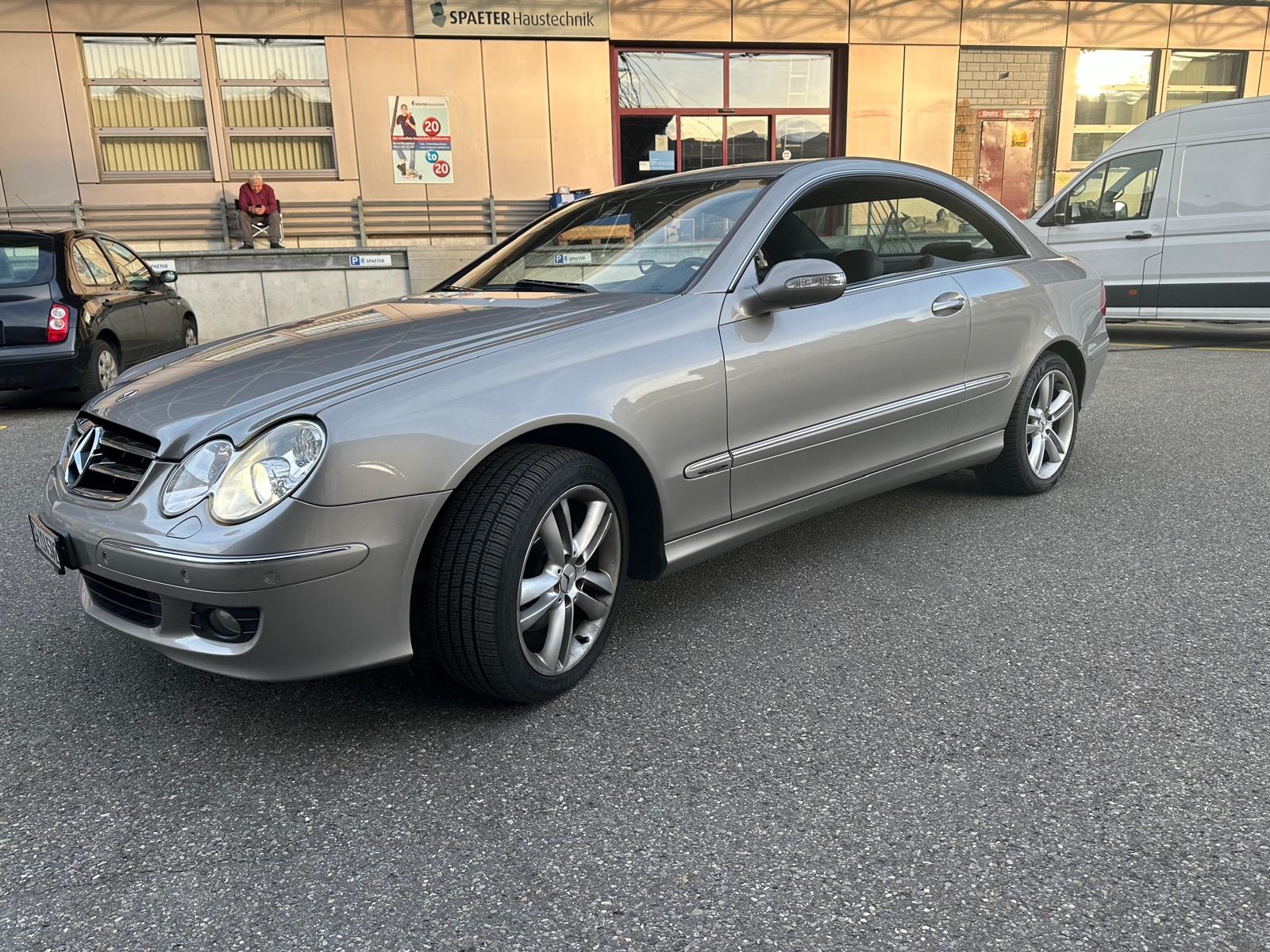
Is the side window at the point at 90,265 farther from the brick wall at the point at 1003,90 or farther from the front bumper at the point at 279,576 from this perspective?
the brick wall at the point at 1003,90

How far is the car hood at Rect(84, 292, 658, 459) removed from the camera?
7.59 ft

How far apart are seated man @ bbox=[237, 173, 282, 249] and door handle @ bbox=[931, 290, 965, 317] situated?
1282cm

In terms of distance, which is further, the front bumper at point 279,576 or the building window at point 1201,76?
the building window at point 1201,76

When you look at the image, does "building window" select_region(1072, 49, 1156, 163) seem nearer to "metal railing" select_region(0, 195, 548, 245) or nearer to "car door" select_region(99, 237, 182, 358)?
"metal railing" select_region(0, 195, 548, 245)

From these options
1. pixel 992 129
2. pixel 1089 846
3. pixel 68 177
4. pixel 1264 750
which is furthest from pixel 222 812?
pixel 992 129

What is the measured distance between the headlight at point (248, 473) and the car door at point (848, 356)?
127 centimetres

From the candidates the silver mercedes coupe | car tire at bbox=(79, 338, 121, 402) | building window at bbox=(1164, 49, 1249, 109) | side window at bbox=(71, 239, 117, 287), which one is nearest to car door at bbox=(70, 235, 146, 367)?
side window at bbox=(71, 239, 117, 287)

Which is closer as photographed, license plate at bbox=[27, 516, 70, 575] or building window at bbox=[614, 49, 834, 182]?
license plate at bbox=[27, 516, 70, 575]

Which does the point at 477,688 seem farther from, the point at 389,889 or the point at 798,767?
the point at 798,767

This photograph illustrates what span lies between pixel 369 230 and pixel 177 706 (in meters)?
13.8

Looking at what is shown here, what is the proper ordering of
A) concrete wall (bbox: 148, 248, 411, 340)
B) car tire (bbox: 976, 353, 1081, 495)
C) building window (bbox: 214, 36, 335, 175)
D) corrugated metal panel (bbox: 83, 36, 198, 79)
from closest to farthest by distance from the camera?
1. car tire (bbox: 976, 353, 1081, 495)
2. concrete wall (bbox: 148, 248, 411, 340)
3. corrugated metal panel (bbox: 83, 36, 198, 79)
4. building window (bbox: 214, 36, 335, 175)

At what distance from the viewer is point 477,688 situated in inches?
96.4

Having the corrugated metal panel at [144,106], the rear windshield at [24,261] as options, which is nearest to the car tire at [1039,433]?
the rear windshield at [24,261]

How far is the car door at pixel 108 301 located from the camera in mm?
7586
